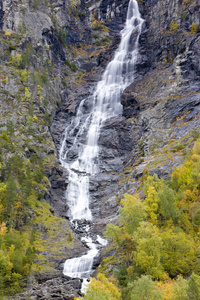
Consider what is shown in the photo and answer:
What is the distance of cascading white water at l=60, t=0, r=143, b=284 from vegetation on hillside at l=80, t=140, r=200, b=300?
1089cm

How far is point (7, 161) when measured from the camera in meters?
48.6

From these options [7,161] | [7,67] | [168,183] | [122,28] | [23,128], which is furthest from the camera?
[122,28]


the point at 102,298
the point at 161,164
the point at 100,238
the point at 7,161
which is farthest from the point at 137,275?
the point at 7,161

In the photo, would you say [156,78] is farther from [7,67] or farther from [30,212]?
[30,212]

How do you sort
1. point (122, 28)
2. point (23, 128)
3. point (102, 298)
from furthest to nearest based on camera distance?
point (122, 28) < point (23, 128) < point (102, 298)

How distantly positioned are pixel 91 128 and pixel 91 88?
2328 centimetres

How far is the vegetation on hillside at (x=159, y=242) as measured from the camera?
2022 cm

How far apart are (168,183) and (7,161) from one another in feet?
101

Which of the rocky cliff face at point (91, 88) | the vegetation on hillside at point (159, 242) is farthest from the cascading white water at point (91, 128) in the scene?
the vegetation on hillside at point (159, 242)

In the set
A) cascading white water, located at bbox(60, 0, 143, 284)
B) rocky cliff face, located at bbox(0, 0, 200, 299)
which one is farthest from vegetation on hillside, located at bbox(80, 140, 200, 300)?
cascading white water, located at bbox(60, 0, 143, 284)

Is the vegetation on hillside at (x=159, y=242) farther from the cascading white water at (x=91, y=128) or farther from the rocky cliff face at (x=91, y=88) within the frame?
the cascading white water at (x=91, y=128)

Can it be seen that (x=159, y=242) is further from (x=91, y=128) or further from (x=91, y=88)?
(x=91, y=88)

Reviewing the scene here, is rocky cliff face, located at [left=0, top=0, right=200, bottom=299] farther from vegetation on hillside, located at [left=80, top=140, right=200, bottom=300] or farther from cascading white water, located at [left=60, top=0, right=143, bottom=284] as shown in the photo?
vegetation on hillside, located at [left=80, top=140, right=200, bottom=300]

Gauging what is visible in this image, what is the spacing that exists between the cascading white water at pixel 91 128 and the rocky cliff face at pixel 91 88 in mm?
2282
